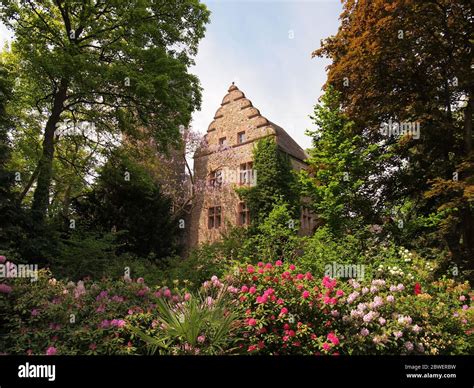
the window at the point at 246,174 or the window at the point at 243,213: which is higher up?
the window at the point at 246,174

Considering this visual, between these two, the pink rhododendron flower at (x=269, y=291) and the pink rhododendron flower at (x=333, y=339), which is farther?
the pink rhododendron flower at (x=269, y=291)

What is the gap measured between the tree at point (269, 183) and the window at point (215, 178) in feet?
8.72

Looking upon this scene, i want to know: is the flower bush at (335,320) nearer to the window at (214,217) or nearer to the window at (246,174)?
the window at (246,174)

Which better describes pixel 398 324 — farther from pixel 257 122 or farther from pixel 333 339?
pixel 257 122

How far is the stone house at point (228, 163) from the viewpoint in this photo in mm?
21109

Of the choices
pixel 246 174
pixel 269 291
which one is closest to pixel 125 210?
pixel 246 174

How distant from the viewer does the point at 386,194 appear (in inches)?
577

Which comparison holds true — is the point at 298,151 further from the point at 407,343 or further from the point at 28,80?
Answer: the point at 407,343

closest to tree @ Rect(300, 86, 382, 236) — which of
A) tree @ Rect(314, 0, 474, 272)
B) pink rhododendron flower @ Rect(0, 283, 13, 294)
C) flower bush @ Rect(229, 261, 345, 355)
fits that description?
tree @ Rect(314, 0, 474, 272)

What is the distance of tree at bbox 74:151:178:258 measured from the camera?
1570 centimetres

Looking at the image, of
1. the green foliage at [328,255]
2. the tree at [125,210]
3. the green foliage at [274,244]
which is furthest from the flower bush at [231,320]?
the tree at [125,210]

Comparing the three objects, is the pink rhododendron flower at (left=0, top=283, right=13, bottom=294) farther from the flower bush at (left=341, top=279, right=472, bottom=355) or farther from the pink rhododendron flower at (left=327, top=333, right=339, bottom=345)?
the flower bush at (left=341, top=279, right=472, bottom=355)

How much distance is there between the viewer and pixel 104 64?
1335cm

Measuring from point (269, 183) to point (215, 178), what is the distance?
4505mm
